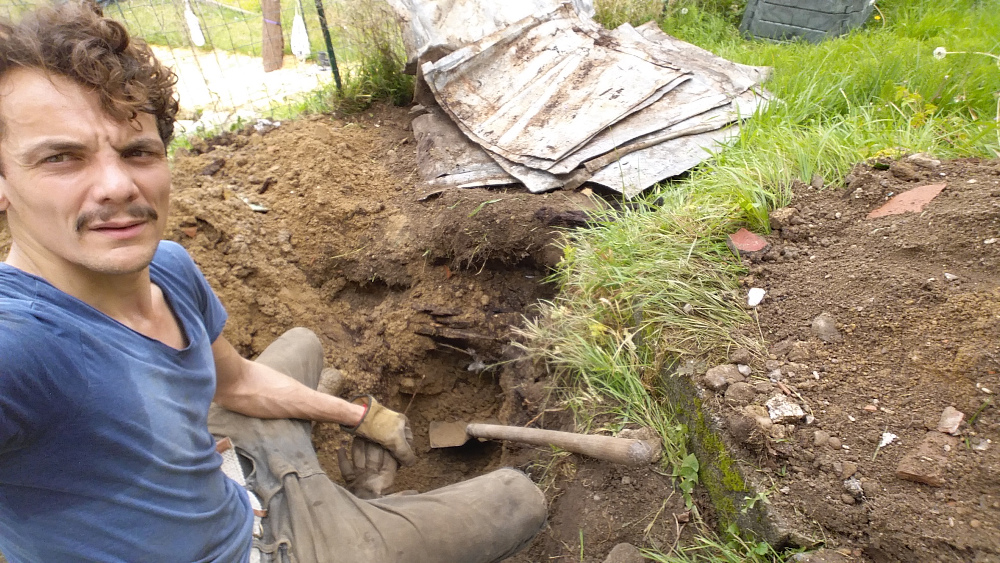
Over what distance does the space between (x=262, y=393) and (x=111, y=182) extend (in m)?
1.09

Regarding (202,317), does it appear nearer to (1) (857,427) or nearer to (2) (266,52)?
(1) (857,427)

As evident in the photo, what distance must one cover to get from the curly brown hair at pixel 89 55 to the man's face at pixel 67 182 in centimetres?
2

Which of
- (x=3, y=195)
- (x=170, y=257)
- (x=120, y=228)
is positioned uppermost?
(x=3, y=195)

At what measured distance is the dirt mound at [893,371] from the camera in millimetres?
1401

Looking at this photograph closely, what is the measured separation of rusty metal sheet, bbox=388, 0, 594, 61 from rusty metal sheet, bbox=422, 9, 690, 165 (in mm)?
A: 116

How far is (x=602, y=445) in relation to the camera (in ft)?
6.24

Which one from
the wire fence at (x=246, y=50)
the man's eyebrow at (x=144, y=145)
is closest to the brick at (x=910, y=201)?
the man's eyebrow at (x=144, y=145)

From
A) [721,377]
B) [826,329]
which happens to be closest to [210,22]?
[721,377]

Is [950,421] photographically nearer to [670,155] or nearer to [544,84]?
[670,155]

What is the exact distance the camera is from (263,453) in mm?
2070

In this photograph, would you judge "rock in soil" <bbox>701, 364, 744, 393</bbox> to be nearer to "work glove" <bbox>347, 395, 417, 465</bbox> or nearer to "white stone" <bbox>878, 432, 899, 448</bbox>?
"white stone" <bbox>878, 432, 899, 448</bbox>

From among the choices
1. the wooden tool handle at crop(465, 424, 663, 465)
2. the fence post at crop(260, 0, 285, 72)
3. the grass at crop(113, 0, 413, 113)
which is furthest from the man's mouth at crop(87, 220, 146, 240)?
the fence post at crop(260, 0, 285, 72)

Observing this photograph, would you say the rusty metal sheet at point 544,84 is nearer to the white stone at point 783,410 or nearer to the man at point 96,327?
the white stone at point 783,410

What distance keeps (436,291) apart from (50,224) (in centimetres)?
206
